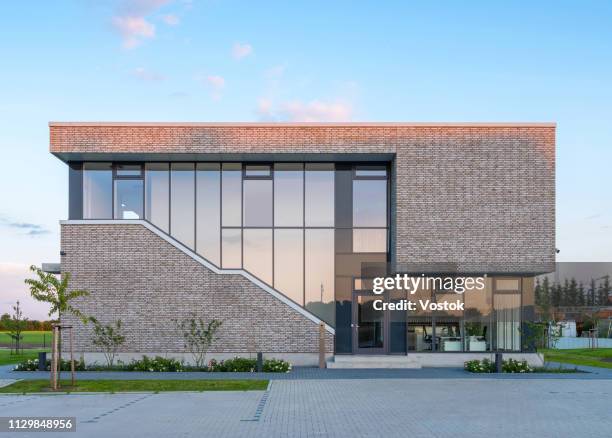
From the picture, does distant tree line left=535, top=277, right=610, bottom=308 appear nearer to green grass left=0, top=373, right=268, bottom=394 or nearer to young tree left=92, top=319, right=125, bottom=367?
young tree left=92, top=319, right=125, bottom=367

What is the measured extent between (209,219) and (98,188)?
4525mm

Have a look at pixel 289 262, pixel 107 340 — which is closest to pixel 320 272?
pixel 289 262

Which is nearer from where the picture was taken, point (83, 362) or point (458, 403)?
point (458, 403)

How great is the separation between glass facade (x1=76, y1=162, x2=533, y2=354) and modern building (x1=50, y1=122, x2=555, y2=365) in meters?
0.30

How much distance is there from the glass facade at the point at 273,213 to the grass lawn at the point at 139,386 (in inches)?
266

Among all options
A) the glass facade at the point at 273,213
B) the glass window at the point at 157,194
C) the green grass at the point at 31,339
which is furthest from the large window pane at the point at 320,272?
the green grass at the point at 31,339

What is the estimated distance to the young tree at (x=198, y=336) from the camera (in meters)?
24.0

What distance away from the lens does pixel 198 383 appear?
19.1m

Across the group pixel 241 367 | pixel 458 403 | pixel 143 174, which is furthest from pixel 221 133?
pixel 458 403

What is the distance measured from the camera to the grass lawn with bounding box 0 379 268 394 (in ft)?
59.1

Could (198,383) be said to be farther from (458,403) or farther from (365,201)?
(365,201)

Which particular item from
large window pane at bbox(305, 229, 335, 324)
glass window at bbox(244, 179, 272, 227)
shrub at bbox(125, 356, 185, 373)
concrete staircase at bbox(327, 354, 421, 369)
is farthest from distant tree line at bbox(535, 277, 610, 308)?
shrub at bbox(125, 356, 185, 373)

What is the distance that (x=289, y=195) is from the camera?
26.0m

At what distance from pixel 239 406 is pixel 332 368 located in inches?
351
